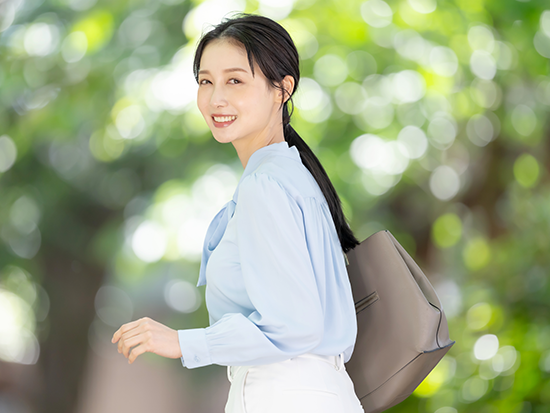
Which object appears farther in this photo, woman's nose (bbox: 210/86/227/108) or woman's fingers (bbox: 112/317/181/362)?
woman's nose (bbox: 210/86/227/108)

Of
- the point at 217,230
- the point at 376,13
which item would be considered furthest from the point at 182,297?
the point at 217,230

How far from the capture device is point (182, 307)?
373 cm

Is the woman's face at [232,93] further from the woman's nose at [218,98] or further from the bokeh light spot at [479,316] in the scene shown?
the bokeh light spot at [479,316]

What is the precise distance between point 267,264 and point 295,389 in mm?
215

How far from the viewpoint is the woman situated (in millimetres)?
886

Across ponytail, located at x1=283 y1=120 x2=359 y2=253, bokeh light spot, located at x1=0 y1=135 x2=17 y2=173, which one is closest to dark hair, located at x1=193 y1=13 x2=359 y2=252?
ponytail, located at x1=283 y1=120 x2=359 y2=253

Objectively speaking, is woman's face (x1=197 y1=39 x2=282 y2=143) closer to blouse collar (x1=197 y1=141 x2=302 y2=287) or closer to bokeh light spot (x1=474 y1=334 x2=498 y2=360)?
blouse collar (x1=197 y1=141 x2=302 y2=287)

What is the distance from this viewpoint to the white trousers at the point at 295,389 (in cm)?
93

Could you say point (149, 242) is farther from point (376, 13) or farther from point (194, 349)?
point (194, 349)

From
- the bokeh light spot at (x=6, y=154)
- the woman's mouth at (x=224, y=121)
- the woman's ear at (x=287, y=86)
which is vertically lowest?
the bokeh light spot at (x=6, y=154)

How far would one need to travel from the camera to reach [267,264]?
91 centimetres

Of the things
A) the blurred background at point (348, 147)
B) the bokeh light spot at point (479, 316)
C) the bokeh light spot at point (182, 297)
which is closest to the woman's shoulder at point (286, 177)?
the blurred background at point (348, 147)

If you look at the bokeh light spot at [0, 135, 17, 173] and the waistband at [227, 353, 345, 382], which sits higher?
the waistband at [227, 353, 345, 382]

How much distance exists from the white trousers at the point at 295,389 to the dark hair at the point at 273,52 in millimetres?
305
